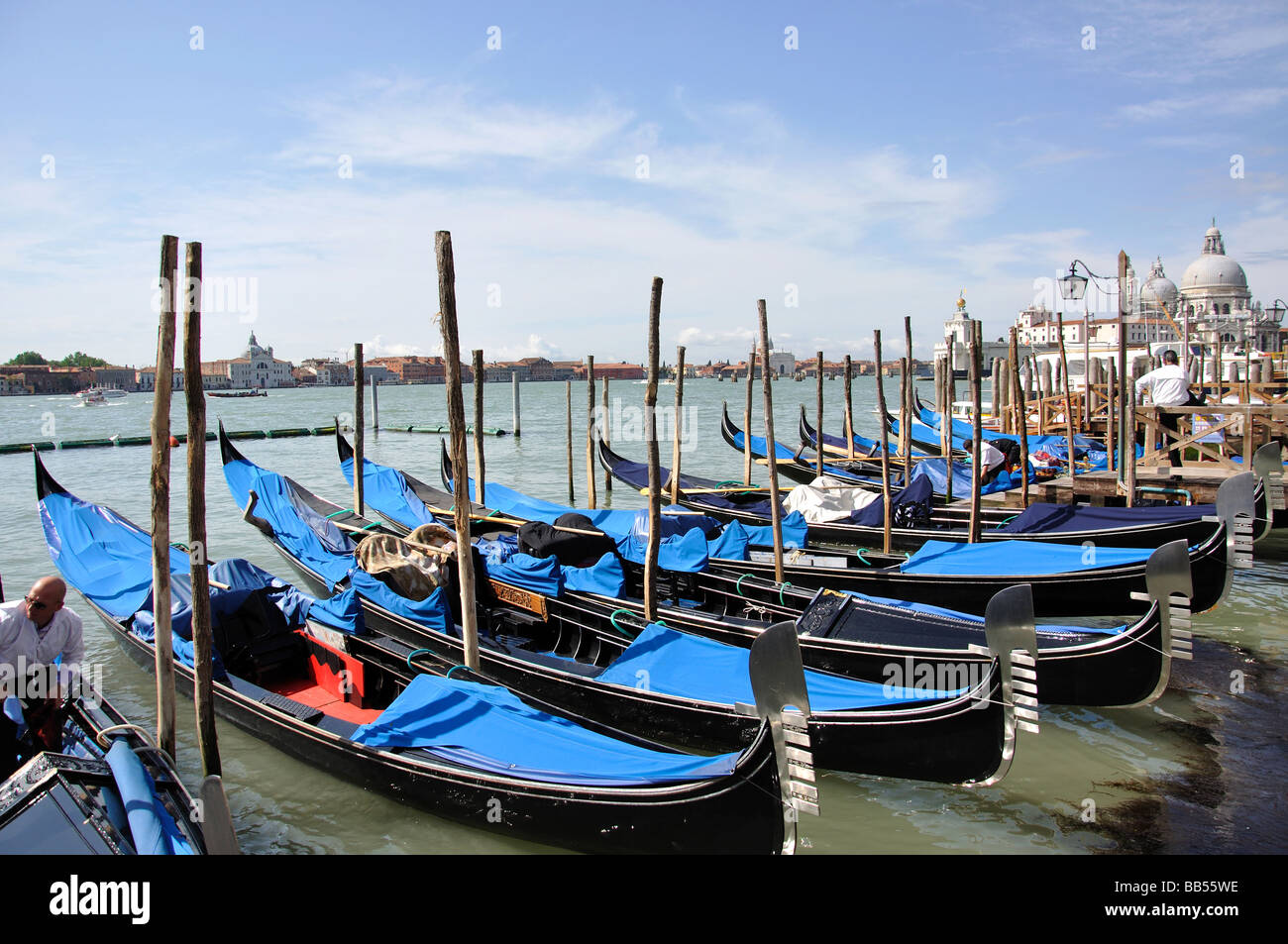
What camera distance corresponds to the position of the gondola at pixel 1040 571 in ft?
18.7

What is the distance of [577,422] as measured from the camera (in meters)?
38.1

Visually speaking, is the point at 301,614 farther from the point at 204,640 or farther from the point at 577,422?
the point at 577,422

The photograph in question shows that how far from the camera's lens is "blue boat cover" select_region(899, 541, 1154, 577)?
6.16m

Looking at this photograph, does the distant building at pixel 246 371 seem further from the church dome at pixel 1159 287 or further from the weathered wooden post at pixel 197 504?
the weathered wooden post at pixel 197 504

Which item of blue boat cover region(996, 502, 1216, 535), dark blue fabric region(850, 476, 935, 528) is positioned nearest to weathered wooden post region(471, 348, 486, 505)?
dark blue fabric region(850, 476, 935, 528)

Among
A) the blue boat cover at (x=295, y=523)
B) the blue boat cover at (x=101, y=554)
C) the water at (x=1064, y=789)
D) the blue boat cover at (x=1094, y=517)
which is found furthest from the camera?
the blue boat cover at (x=1094, y=517)

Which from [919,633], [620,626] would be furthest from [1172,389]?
[620,626]

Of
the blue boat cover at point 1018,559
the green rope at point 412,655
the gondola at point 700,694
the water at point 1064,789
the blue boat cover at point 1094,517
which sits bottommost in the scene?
the water at point 1064,789

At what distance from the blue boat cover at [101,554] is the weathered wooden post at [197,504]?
240 cm

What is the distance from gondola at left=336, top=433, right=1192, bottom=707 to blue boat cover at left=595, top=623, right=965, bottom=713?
1.31ft

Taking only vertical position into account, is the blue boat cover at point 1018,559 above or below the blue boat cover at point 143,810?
above

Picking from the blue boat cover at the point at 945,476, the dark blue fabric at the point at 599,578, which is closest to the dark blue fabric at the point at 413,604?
the dark blue fabric at the point at 599,578

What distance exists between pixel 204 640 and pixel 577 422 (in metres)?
34.8

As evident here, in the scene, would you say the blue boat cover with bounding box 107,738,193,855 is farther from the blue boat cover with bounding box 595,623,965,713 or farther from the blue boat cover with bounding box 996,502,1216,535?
the blue boat cover with bounding box 996,502,1216,535
